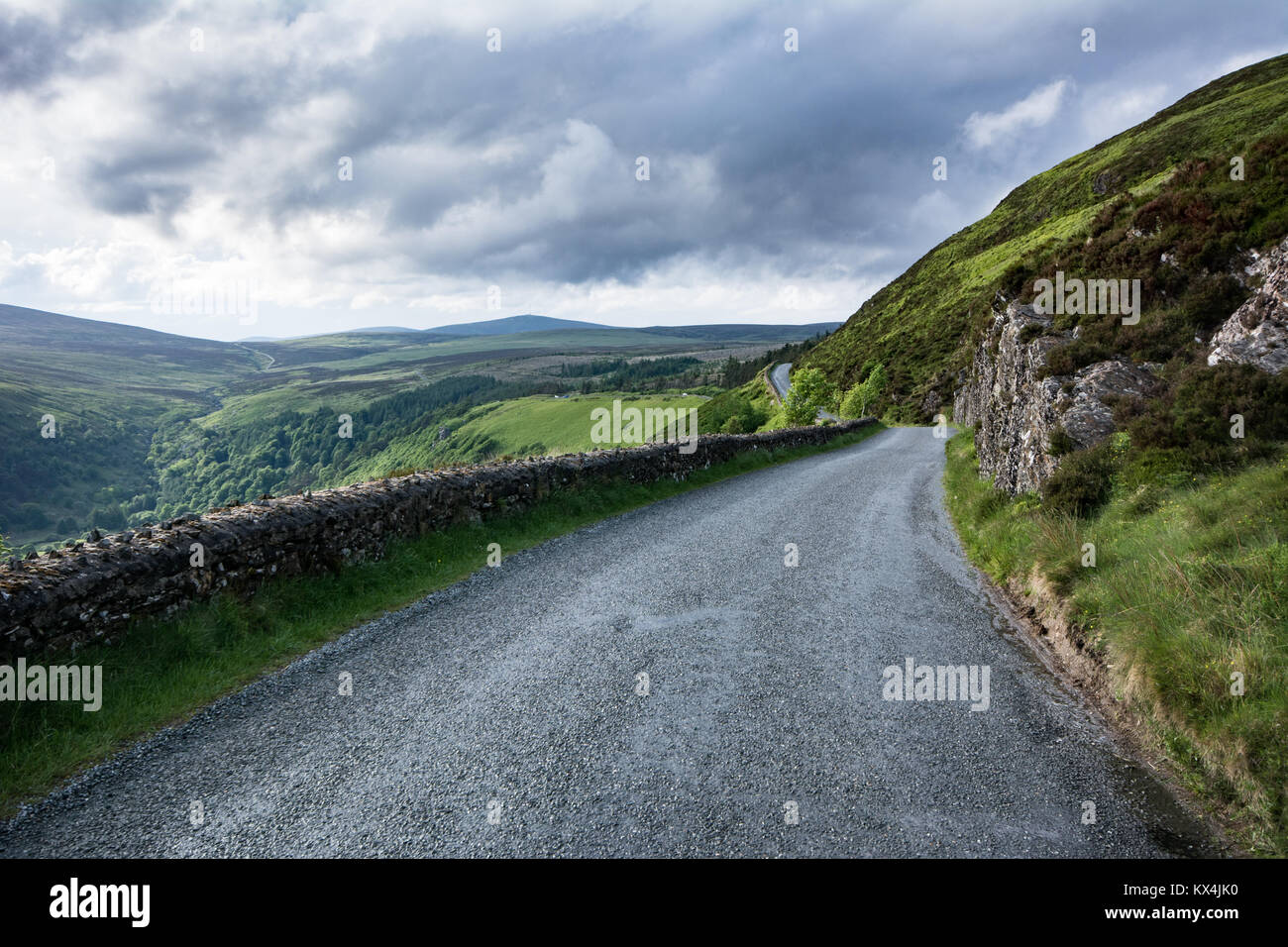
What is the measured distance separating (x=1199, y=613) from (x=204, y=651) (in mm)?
9784

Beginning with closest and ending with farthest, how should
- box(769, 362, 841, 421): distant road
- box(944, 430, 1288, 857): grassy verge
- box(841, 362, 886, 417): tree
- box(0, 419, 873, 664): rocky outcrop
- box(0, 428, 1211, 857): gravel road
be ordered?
box(0, 428, 1211, 857): gravel road < box(944, 430, 1288, 857): grassy verge < box(0, 419, 873, 664): rocky outcrop < box(841, 362, 886, 417): tree < box(769, 362, 841, 421): distant road

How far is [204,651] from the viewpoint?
6820mm

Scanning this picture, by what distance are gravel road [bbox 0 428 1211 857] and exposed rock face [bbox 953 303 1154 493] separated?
5280 mm

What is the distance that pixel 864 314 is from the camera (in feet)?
379

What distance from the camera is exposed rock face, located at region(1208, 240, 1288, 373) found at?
402 inches

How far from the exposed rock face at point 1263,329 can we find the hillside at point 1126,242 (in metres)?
0.76
